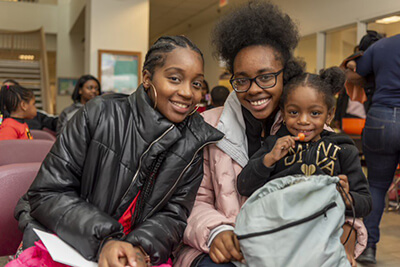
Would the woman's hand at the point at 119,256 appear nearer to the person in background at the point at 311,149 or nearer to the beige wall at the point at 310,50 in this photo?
the person in background at the point at 311,149

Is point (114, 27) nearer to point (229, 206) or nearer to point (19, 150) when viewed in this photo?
point (19, 150)

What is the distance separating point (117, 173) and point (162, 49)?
462mm

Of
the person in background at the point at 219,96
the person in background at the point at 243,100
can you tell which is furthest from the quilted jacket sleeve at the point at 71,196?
the person in background at the point at 219,96

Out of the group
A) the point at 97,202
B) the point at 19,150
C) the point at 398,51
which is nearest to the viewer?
the point at 97,202

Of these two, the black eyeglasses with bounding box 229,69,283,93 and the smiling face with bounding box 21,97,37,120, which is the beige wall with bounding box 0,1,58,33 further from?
Answer: the black eyeglasses with bounding box 229,69,283,93

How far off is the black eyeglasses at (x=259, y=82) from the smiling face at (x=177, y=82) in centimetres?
27

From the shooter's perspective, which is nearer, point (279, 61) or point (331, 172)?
point (331, 172)

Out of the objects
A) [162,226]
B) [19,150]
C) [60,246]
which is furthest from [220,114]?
[19,150]

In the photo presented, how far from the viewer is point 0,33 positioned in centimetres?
1385

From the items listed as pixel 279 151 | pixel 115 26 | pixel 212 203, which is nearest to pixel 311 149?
pixel 279 151

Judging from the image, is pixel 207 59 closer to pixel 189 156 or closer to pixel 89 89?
pixel 89 89

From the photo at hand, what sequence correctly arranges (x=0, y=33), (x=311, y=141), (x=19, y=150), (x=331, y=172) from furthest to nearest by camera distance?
(x=0, y=33) < (x=19, y=150) < (x=311, y=141) < (x=331, y=172)

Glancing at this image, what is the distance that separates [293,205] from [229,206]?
1.36 ft

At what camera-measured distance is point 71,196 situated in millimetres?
1237
